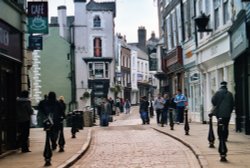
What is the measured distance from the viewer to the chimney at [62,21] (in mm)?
63737

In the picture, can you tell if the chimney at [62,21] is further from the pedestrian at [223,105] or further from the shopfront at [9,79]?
the pedestrian at [223,105]

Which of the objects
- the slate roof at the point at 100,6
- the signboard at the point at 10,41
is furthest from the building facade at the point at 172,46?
the slate roof at the point at 100,6

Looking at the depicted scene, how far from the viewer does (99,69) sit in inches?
2522

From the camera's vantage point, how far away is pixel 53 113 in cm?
1500

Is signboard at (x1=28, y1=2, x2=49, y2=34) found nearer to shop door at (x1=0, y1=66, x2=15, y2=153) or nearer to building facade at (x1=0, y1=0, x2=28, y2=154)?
building facade at (x1=0, y1=0, x2=28, y2=154)

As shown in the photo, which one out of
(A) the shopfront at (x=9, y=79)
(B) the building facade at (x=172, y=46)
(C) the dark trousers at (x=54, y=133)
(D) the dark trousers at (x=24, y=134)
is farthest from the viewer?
(B) the building facade at (x=172, y=46)

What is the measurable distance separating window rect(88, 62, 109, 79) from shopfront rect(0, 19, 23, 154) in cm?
4740

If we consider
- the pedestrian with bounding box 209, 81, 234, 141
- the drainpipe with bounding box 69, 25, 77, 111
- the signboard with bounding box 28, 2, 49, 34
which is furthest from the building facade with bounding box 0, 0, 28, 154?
the drainpipe with bounding box 69, 25, 77, 111

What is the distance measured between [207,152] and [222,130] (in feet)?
5.84

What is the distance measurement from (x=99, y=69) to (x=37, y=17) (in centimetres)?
4692

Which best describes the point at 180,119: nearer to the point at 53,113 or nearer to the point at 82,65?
the point at 53,113

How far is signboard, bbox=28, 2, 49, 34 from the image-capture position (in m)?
17.1

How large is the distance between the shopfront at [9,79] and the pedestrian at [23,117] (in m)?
0.24

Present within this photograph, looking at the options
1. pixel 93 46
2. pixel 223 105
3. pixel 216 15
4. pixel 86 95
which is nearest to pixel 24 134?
pixel 223 105
